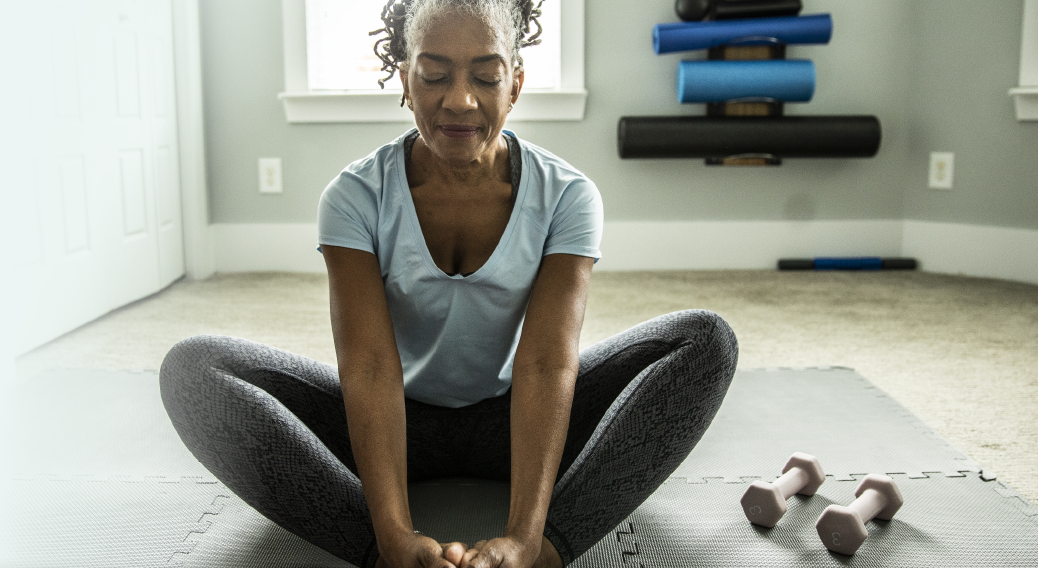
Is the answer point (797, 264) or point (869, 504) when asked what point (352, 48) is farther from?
point (869, 504)

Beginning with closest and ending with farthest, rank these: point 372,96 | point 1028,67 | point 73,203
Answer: point 73,203 → point 1028,67 → point 372,96

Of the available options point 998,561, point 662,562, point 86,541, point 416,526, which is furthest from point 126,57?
point 998,561

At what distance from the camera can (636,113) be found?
3014 mm

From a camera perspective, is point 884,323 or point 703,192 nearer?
point 884,323

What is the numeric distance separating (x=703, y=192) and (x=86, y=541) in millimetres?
2400

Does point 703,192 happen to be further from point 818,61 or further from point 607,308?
point 607,308

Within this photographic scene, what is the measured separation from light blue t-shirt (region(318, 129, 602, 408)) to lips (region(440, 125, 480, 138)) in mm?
108

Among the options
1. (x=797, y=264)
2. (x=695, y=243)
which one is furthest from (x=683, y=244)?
(x=797, y=264)

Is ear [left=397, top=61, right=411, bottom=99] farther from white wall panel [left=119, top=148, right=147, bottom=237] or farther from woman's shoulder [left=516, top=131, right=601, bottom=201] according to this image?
white wall panel [left=119, top=148, right=147, bottom=237]

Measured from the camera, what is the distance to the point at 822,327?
226 centimetres

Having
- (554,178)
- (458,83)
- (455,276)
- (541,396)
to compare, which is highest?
(458,83)

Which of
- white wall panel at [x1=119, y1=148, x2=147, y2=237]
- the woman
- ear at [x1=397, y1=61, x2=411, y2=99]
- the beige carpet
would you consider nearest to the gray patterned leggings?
the woman

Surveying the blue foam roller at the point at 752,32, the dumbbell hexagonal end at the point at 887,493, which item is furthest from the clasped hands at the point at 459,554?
the blue foam roller at the point at 752,32

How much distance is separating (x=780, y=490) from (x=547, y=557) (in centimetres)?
41
